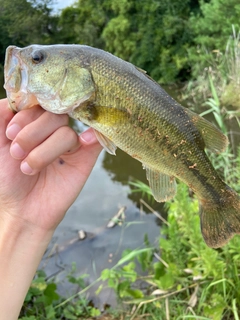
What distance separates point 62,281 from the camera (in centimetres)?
405

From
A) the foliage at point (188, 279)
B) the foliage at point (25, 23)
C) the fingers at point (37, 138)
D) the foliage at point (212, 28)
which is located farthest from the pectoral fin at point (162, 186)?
the foliage at point (212, 28)

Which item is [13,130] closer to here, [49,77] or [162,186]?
[49,77]

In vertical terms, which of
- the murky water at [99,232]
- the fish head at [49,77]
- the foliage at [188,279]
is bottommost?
the murky water at [99,232]

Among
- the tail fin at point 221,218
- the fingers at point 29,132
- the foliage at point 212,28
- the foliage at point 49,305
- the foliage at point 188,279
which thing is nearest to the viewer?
the fingers at point 29,132

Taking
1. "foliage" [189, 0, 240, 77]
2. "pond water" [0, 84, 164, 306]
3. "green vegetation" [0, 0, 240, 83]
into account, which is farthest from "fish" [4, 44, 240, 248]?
"green vegetation" [0, 0, 240, 83]

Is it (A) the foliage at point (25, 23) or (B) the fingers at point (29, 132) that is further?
(A) the foliage at point (25, 23)

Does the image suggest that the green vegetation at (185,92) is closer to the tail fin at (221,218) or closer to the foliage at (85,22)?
the foliage at (85,22)

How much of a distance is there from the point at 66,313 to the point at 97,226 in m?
2.25

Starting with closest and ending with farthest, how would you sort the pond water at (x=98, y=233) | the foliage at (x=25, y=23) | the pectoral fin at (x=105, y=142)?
the pectoral fin at (x=105, y=142) → the pond water at (x=98, y=233) → the foliage at (x=25, y=23)

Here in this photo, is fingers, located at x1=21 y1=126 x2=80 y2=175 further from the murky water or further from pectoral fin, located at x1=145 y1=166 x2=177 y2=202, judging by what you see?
the murky water

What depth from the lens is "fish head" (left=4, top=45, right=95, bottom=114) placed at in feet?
4.97

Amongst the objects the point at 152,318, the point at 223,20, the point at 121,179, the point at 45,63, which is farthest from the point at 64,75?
the point at 223,20

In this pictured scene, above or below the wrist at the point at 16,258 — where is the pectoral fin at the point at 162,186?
above

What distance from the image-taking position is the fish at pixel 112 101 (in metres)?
1.52
